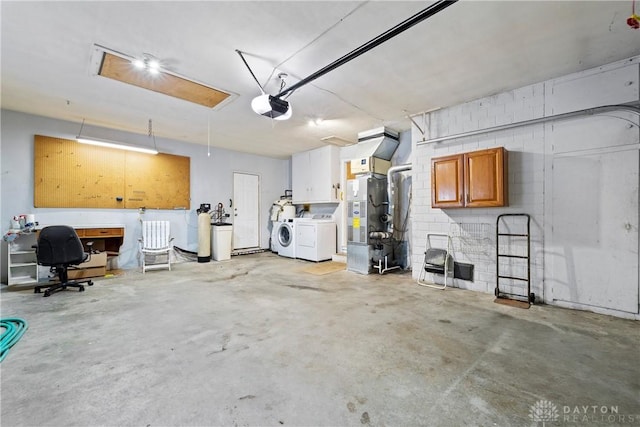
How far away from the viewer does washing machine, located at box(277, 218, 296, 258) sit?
6.79 metres

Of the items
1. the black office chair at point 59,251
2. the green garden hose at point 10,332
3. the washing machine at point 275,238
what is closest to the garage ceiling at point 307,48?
the black office chair at point 59,251

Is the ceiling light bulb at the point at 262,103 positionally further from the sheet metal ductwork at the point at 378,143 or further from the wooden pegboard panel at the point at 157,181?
the wooden pegboard panel at the point at 157,181

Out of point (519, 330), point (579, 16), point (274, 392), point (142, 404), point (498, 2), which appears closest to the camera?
point (142, 404)

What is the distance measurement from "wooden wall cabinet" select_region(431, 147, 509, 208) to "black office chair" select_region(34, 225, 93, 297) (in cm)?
536

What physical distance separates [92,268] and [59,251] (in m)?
1.15

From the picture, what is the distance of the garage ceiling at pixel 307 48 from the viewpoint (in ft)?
7.25

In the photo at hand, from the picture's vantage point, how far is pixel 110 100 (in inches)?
156

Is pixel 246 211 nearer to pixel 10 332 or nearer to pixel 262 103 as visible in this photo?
pixel 262 103

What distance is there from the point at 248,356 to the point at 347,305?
151 cm

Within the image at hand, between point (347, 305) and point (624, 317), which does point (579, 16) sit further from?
point (347, 305)

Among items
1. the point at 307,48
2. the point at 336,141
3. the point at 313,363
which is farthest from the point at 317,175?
the point at 313,363

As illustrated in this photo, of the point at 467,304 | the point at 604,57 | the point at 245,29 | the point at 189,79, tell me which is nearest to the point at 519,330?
the point at 467,304

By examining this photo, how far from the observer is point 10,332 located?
249cm

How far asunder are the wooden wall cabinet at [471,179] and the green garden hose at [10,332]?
4.91 meters
